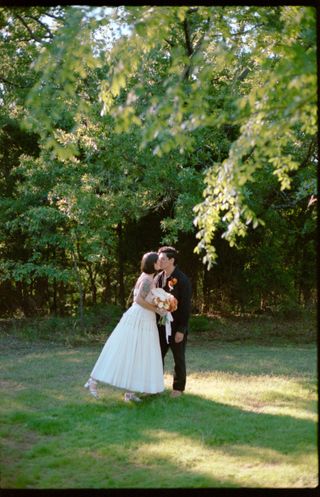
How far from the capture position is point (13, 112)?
577 inches

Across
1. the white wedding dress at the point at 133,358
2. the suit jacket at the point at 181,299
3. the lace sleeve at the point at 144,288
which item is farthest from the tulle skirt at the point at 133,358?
the suit jacket at the point at 181,299

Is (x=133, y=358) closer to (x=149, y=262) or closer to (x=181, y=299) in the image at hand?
(x=181, y=299)

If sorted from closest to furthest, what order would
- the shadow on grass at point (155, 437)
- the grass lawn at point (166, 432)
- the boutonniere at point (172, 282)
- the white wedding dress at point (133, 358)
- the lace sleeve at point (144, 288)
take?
1. the grass lawn at point (166, 432)
2. the shadow on grass at point (155, 437)
3. the white wedding dress at point (133, 358)
4. the lace sleeve at point (144, 288)
5. the boutonniere at point (172, 282)

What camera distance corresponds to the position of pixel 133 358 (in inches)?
294

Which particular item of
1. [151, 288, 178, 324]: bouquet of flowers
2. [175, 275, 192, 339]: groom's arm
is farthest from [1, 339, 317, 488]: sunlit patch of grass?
[151, 288, 178, 324]: bouquet of flowers

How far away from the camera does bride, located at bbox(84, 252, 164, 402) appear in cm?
743

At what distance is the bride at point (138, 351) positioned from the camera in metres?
7.43

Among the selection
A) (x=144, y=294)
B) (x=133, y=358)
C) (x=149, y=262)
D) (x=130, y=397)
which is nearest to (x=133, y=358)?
(x=133, y=358)

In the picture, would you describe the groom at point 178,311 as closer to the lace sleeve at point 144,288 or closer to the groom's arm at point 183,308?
the groom's arm at point 183,308

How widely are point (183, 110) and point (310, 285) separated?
16.1 metres

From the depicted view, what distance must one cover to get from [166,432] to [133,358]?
1312 millimetres

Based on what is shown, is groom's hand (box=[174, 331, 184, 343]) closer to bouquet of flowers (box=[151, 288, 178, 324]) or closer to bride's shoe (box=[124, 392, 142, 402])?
bouquet of flowers (box=[151, 288, 178, 324])
